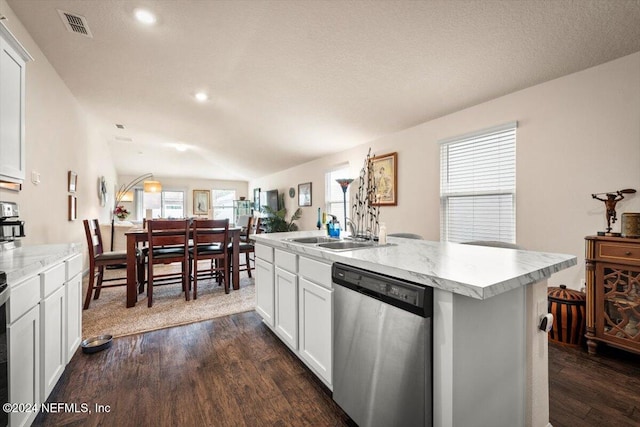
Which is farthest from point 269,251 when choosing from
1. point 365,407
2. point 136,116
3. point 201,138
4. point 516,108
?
point 201,138

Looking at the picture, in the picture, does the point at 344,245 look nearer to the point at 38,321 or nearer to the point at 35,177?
the point at 38,321

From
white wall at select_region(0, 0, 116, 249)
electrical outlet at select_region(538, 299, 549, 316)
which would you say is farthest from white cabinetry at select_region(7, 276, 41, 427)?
electrical outlet at select_region(538, 299, 549, 316)

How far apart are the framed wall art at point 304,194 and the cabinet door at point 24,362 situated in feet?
17.8

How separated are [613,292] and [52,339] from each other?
367 cm

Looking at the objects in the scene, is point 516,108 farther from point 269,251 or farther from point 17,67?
point 17,67

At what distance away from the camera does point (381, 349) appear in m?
1.21

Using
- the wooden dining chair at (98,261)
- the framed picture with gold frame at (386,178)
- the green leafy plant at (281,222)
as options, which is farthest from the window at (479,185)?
the green leafy plant at (281,222)

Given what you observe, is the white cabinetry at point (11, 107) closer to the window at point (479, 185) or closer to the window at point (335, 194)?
the window at point (479, 185)

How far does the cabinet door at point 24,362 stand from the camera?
1137mm

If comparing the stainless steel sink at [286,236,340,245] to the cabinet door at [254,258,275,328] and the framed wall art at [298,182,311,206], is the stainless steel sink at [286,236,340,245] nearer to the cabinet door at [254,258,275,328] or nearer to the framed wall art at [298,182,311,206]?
the cabinet door at [254,258,275,328]

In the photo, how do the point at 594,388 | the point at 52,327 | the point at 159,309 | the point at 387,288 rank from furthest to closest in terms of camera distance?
the point at 159,309 → the point at 594,388 → the point at 52,327 → the point at 387,288

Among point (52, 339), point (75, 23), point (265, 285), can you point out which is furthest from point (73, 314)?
point (75, 23)

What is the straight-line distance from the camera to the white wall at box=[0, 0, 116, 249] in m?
2.67

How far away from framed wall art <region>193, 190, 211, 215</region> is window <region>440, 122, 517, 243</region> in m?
8.39
